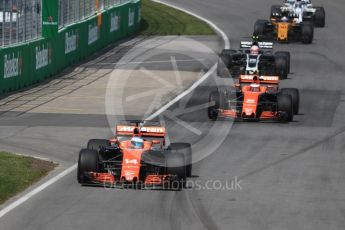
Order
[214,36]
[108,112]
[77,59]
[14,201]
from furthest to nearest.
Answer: [214,36] → [77,59] → [108,112] → [14,201]

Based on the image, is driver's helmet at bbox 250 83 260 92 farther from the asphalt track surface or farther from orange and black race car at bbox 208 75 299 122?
the asphalt track surface

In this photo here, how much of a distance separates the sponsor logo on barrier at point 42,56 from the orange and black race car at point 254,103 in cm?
933

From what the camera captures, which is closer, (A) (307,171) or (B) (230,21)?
(A) (307,171)

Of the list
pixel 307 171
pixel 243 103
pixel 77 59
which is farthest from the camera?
pixel 77 59

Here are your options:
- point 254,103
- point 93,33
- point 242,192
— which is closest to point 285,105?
point 254,103

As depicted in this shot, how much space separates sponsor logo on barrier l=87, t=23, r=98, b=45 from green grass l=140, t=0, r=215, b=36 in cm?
672

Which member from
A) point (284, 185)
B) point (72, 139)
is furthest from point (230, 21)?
point (284, 185)

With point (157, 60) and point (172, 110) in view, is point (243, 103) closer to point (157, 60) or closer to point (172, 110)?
point (172, 110)

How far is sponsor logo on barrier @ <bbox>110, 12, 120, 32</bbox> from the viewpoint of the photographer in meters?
49.3

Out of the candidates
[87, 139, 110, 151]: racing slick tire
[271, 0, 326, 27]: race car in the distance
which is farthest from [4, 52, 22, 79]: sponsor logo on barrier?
[271, 0, 326, 27]: race car in the distance

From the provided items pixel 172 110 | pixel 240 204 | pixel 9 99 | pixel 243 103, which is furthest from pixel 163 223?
pixel 9 99

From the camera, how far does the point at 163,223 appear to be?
18031 millimetres

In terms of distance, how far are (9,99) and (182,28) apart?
21.0m

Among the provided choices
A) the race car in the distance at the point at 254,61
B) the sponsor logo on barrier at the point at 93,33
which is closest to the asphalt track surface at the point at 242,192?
the race car in the distance at the point at 254,61
